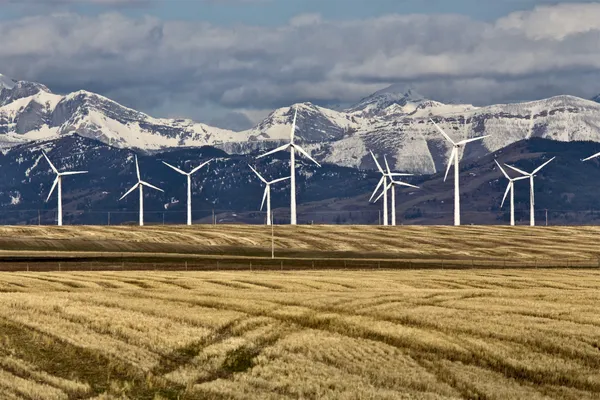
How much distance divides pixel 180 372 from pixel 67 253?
13472cm

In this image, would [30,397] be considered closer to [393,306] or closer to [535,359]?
[535,359]

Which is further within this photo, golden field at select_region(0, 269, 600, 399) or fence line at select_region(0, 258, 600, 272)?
fence line at select_region(0, 258, 600, 272)

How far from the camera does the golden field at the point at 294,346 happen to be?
4503 centimetres

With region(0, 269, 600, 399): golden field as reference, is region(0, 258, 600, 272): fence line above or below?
below

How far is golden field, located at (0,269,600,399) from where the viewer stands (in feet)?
148

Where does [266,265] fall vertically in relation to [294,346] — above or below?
below

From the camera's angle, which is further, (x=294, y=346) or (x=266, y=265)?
(x=266, y=265)

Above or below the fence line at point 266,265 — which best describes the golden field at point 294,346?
above

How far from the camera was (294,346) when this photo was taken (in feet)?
176

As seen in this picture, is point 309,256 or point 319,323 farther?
point 309,256

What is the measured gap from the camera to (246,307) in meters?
68.5

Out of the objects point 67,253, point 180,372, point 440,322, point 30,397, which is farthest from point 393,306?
point 67,253

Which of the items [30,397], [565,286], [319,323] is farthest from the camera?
[565,286]

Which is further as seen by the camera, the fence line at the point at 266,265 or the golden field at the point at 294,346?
the fence line at the point at 266,265
